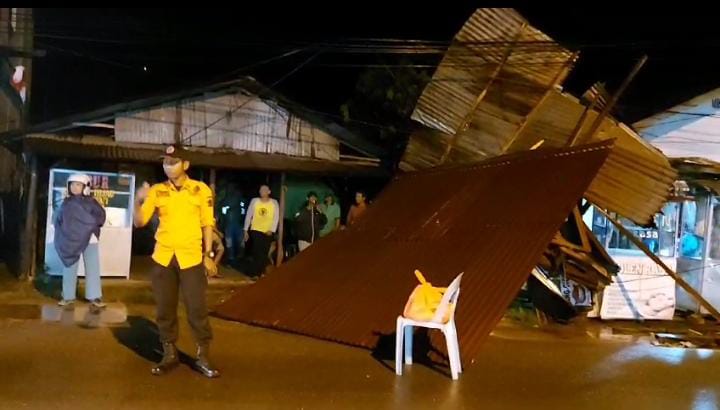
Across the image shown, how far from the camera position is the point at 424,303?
630cm

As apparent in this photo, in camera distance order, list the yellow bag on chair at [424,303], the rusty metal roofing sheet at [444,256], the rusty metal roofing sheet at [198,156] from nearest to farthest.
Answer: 1. the yellow bag on chair at [424,303]
2. the rusty metal roofing sheet at [444,256]
3. the rusty metal roofing sheet at [198,156]

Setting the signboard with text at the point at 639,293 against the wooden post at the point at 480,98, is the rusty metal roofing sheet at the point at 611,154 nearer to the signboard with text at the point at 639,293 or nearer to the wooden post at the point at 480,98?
the wooden post at the point at 480,98

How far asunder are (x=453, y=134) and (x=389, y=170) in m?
2.22

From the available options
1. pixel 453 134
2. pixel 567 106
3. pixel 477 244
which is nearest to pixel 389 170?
pixel 453 134

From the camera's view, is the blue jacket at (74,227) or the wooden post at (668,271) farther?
the wooden post at (668,271)

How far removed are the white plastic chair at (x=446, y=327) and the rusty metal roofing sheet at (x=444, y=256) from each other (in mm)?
161

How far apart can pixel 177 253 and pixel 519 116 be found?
6.54 m

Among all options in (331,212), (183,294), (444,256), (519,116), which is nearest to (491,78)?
(519,116)

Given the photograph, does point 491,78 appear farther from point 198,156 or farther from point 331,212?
point 198,156

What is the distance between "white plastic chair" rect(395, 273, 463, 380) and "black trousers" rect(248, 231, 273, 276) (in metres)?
6.07

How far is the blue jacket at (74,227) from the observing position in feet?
29.3

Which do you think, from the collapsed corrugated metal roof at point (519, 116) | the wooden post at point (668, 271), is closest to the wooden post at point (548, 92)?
the collapsed corrugated metal roof at point (519, 116)

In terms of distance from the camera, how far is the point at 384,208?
10.9 meters

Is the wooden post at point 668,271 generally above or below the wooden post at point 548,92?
below
